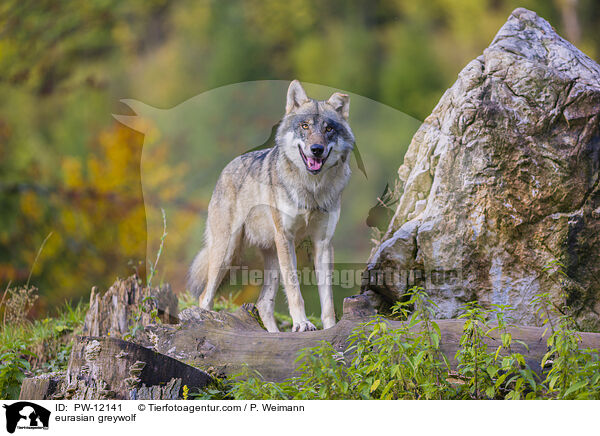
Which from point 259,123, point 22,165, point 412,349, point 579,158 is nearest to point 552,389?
point 412,349

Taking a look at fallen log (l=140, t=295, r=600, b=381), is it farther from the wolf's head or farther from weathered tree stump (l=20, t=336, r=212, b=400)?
the wolf's head

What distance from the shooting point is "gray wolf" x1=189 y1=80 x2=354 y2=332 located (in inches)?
172

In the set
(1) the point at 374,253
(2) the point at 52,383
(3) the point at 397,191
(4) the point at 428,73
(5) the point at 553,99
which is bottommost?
(2) the point at 52,383

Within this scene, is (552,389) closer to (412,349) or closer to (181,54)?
(412,349)

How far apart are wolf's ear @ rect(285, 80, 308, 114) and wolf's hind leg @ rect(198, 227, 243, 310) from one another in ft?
3.88

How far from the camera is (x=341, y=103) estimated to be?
14.7 feet

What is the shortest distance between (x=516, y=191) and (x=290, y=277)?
5.92 feet

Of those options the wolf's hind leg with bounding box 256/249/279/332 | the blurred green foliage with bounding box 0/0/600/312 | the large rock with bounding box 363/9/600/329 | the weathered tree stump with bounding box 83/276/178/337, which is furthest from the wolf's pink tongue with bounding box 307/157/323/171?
the weathered tree stump with bounding box 83/276/178/337

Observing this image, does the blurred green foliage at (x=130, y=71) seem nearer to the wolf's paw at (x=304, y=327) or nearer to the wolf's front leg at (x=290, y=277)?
the wolf's front leg at (x=290, y=277)

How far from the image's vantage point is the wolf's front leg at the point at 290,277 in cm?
437

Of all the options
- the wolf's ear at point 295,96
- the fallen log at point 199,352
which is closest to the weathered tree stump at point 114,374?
the fallen log at point 199,352

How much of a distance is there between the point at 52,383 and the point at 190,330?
897 mm

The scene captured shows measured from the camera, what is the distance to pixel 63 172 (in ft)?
22.5

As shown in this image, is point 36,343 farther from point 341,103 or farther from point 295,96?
point 341,103
